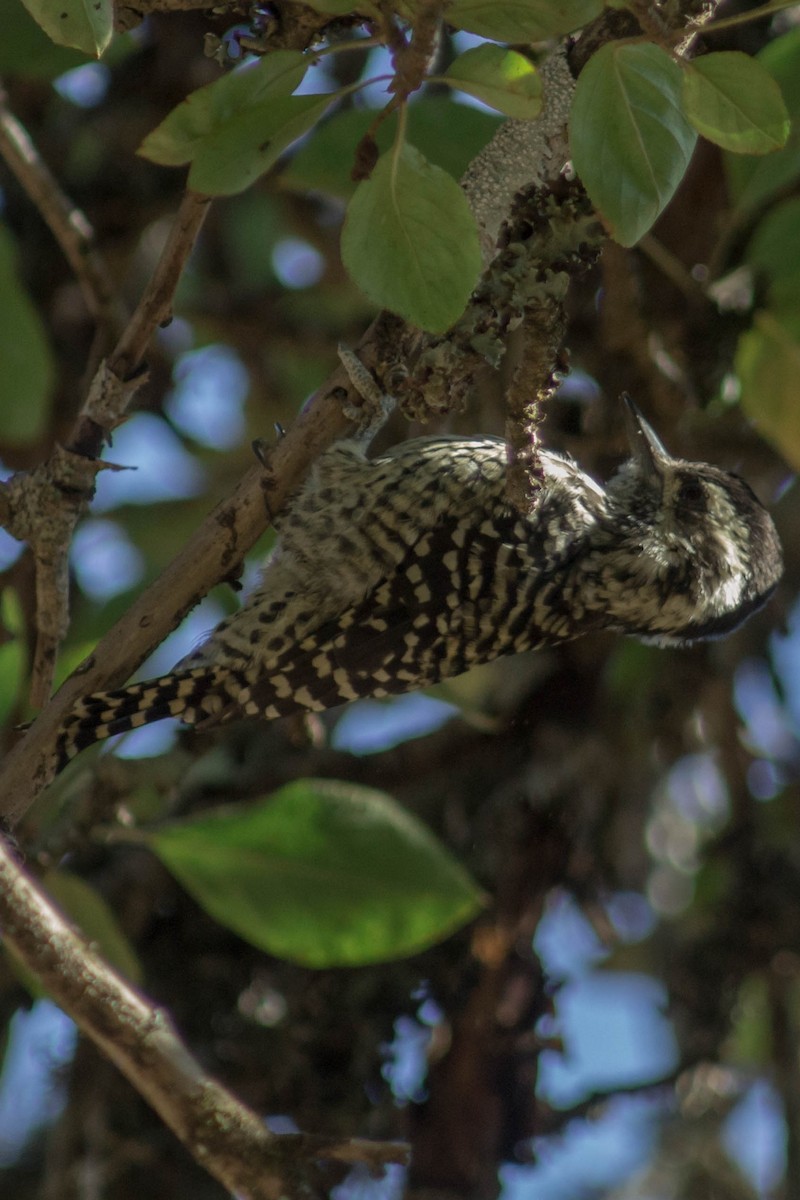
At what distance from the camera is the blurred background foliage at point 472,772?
3283 millimetres

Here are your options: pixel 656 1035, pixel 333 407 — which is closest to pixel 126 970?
pixel 333 407

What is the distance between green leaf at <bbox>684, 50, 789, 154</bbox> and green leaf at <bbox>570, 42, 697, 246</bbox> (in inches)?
2.0

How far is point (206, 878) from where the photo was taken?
9.39 feet

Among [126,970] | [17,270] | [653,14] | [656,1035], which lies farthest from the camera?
[656,1035]

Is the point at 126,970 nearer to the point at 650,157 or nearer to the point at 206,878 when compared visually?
the point at 206,878

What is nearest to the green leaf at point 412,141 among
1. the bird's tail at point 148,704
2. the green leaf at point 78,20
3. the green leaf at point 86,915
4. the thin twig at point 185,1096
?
the bird's tail at point 148,704

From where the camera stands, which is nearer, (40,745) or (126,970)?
(40,745)

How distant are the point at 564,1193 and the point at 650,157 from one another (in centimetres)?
398

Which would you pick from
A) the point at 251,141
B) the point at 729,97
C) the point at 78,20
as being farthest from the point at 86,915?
the point at 729,97

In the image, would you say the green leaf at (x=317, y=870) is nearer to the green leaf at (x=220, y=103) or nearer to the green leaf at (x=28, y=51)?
the green leaf at (x=220, y=103)

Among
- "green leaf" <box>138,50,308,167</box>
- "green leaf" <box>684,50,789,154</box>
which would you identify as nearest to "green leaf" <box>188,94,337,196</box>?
"green leaf" <box>138,50,308,167</box>

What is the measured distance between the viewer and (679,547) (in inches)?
128

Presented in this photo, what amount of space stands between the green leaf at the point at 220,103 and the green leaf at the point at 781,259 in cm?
191

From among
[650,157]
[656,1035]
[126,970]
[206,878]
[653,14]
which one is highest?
[653,14]
